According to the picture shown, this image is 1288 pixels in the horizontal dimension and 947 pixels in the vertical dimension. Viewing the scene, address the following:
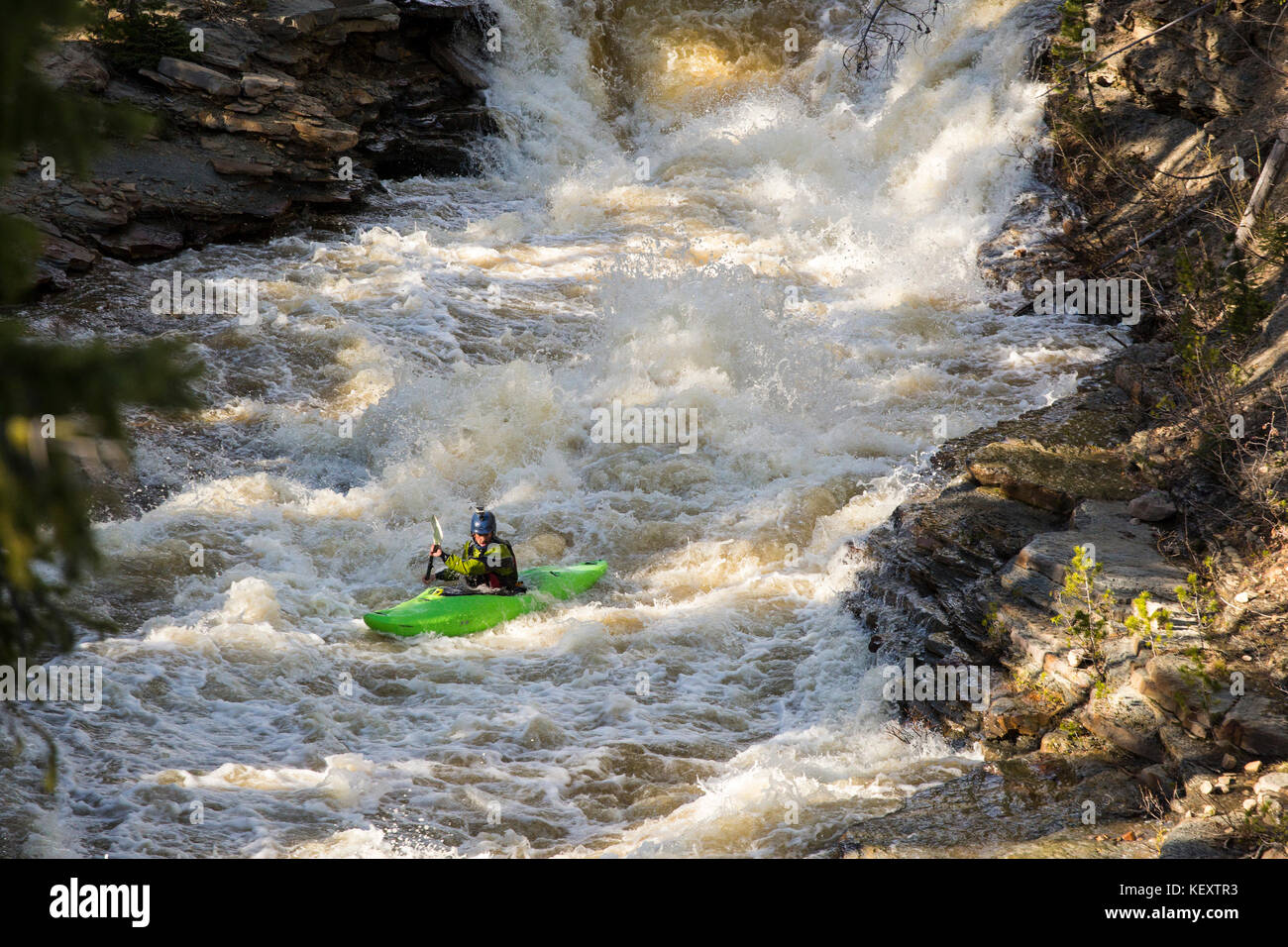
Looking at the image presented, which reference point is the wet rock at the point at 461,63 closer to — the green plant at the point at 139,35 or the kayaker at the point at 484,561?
the green plant at the point at 139,35

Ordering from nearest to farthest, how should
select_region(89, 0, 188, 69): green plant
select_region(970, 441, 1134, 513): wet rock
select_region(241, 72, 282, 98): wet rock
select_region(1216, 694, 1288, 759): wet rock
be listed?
select_region(1216, 694, 1288, 759): wet rock, select_region(970, 441, 1134, 513): wet rock, select_region(89, 0, 188, 69): green plant, select_region(241, 72, 282, 98): wet rock

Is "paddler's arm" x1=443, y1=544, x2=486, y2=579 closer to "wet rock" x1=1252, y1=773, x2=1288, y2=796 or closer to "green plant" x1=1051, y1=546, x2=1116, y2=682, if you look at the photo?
"green plant" x1=1051, y1=546, x2=1116, y2=682

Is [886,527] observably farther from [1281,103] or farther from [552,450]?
[1281,103]

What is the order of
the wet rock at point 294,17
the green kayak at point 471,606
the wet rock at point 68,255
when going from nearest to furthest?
the green kayak at point 471,606
the wet rock at point 68,255
the wet rock at point 294,17

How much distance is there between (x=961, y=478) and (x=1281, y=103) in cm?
597

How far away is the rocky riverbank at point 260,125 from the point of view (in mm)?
12094

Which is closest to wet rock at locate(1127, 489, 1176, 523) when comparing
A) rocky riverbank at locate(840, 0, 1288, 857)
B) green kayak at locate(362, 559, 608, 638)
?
rocky riverbank at locate(840, 0, 1288, 857)

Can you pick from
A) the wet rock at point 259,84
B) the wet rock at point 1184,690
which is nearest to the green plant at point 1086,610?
the wet rock at point 1184,690

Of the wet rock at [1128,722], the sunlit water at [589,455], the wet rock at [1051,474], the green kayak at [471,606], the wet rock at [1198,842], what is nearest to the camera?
the wet rock at [1198,842]

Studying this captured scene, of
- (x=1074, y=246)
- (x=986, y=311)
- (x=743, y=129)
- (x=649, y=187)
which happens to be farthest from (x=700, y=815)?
(x=743, y=129)

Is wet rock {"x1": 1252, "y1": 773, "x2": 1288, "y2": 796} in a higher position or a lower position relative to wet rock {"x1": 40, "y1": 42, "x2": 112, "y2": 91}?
lower

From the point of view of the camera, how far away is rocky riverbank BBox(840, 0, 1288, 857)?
472 centimetres

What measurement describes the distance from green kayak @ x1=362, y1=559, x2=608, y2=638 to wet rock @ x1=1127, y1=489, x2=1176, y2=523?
3899 mm

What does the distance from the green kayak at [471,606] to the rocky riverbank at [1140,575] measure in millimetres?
2224
